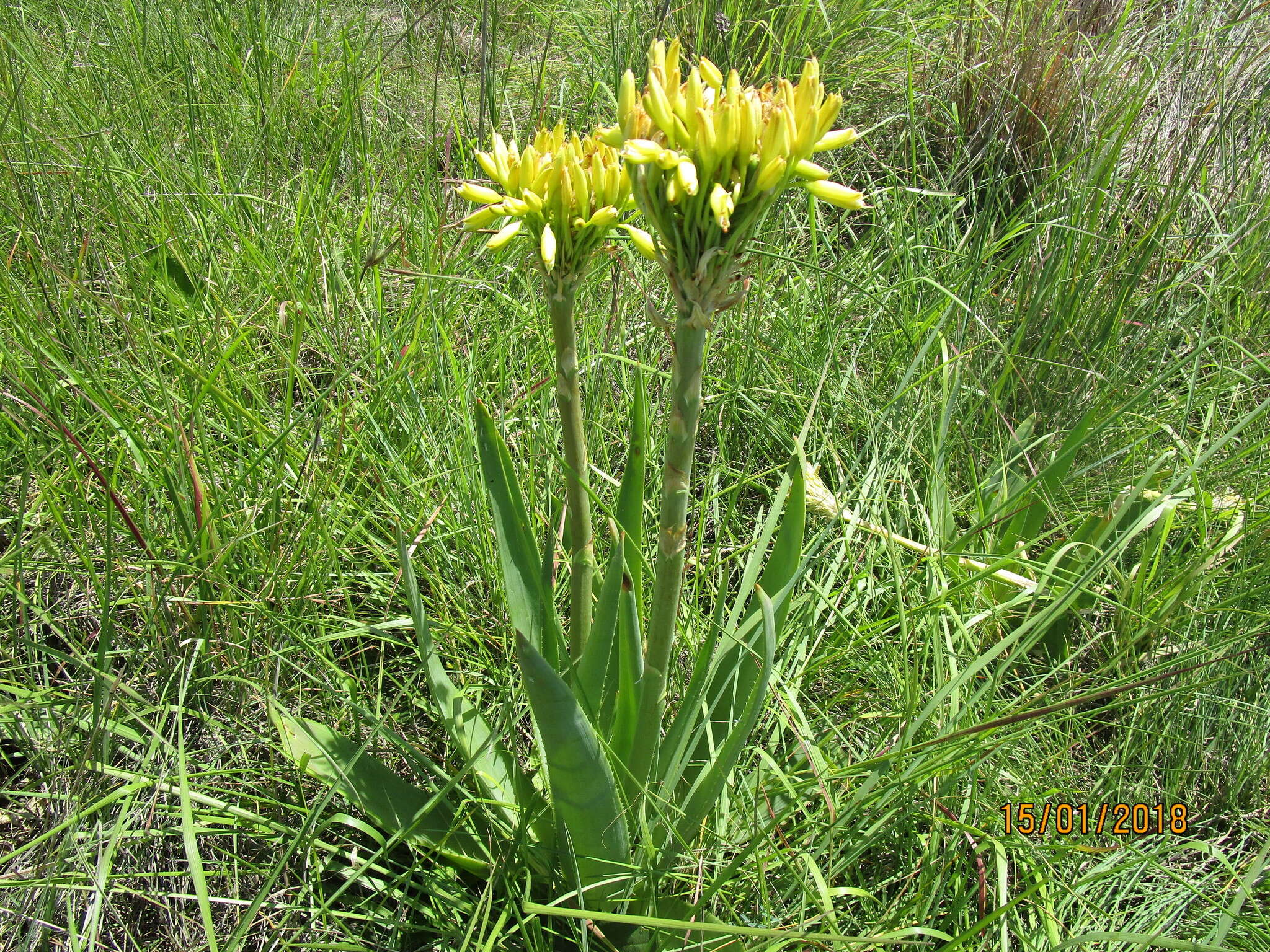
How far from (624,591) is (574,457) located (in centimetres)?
21

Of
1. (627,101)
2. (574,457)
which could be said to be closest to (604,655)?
(574,457)

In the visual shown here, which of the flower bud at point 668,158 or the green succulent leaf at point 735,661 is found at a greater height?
the flower bud at point 668,158

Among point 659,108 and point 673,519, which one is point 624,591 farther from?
point 659,108

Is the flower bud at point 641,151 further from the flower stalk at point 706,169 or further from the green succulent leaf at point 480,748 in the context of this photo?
the green succulent leaf at point 480,748

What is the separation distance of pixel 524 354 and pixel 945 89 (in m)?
2.36

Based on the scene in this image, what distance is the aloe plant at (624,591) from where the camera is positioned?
0.85 meters

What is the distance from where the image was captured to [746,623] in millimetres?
1331

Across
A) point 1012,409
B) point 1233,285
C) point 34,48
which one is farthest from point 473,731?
point 34,48

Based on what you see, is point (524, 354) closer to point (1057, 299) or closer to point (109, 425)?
point (109, 425)
